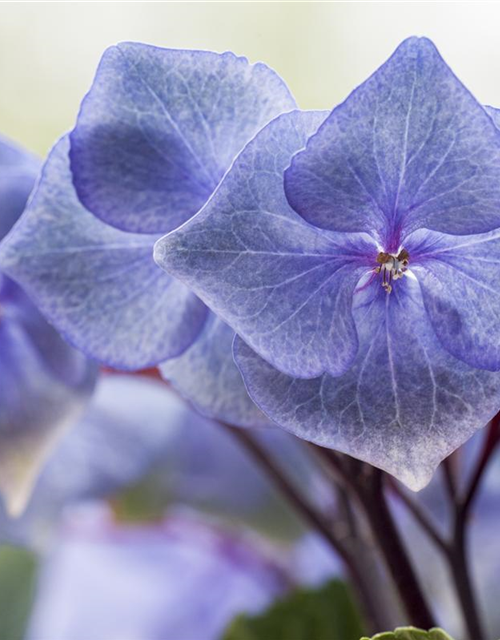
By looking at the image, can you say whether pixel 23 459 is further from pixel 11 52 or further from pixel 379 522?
pixel 11 52

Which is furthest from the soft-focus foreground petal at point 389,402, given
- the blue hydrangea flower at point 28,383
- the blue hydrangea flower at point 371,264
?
the blue hydrangea flower at point 28,383

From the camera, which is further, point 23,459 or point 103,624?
point 103,624

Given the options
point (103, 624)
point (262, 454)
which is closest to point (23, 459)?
point (262, 454)

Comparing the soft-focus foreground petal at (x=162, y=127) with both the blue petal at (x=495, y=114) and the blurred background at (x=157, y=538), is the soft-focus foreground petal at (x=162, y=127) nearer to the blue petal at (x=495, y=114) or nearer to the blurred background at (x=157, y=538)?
the blue petal at (x=495, y=114)

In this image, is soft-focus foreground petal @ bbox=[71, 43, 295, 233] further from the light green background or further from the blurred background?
the light green background

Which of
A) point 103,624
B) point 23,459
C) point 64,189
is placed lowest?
point 103,624

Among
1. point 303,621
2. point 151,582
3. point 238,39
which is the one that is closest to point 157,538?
point 151,582

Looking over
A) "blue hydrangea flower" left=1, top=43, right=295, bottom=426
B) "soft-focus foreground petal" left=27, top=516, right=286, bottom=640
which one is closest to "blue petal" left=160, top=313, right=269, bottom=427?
"blue hydrangea flower" left=1, top=43, right=295, bottom=426

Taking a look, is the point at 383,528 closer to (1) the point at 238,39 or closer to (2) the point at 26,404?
(2) the point at 26,404
